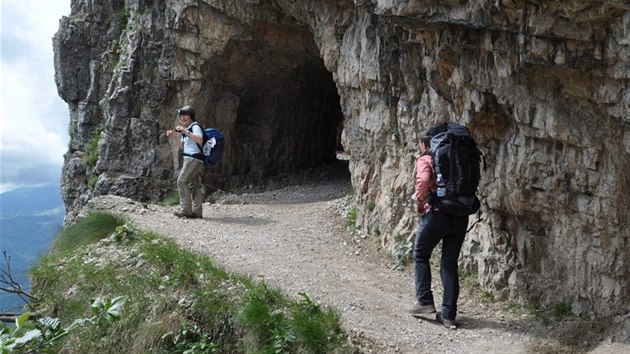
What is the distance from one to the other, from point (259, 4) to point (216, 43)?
1.72 m

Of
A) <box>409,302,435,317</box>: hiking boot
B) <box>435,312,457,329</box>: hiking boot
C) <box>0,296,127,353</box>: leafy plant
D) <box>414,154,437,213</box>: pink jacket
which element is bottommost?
<box>435,312,457,329</box>: hiking boot

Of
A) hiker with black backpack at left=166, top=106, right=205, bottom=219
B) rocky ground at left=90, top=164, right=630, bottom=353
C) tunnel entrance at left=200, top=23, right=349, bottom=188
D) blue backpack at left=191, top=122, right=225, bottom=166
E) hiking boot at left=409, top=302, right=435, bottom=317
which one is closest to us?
rocky ground at left=90, top=164, right=630, bottom=353

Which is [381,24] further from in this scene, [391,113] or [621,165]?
[621,165]

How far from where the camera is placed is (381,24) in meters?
11.2

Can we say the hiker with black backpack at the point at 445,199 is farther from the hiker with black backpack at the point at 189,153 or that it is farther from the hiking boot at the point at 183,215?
the hiking boot at the point at 183,215

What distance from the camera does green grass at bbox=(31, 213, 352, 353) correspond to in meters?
7.24

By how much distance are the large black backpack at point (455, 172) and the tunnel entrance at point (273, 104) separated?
10087mm

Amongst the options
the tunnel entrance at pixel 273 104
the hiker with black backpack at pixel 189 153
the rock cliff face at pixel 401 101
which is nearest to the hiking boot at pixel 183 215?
the hiker with black backpack at pixel 189 153

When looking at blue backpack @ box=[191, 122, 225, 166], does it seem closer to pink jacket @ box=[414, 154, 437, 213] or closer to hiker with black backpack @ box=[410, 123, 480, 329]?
hiker with black backpack @ box=[410, 123, 480, 329]

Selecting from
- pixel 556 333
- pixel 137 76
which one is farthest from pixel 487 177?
pixel 137 76

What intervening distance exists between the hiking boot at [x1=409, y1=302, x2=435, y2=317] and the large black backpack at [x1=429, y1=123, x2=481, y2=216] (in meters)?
1.26

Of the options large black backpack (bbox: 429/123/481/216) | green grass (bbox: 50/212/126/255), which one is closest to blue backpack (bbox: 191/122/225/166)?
green grass (bbox: 50/212/126/255)

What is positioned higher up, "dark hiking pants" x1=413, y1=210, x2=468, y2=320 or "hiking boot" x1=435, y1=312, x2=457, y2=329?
"dark hiking pants" x1=413, y1=210, x2=468, y2=320

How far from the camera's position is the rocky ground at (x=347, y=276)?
7.44m
